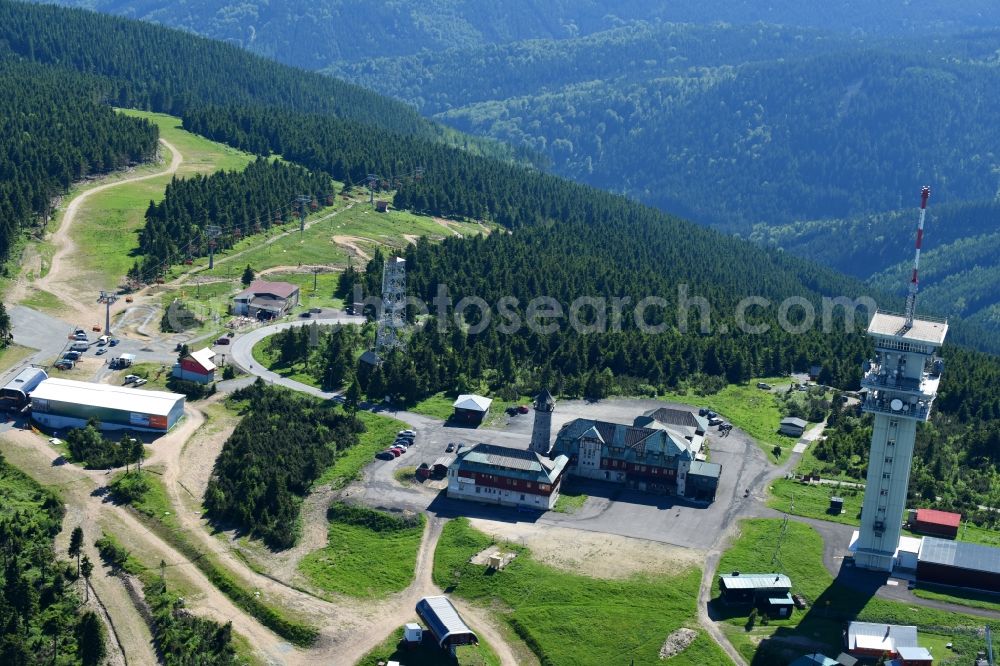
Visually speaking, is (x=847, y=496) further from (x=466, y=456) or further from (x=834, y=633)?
(x=466, y=456)

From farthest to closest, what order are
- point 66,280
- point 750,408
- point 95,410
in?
point 66,280, point 750,408, point 95,410

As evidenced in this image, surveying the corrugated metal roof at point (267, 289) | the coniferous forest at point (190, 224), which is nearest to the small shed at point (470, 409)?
the corrugated metal roof at point (267, 289)

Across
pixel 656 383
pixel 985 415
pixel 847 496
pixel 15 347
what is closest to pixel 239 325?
pixel 15 347

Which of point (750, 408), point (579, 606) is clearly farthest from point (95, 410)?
point (750, 408)

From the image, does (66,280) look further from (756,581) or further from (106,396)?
(756,581)

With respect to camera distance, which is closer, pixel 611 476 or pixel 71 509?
pixel 71 509

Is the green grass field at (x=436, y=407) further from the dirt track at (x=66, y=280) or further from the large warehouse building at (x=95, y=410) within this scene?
the dirt track at (x=66, y=280)
